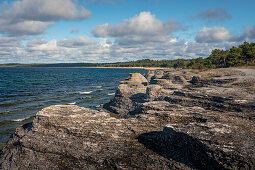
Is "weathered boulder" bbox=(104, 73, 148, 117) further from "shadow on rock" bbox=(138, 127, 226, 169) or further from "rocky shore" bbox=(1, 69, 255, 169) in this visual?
"shadow on rock" bbox=(138, 127, 226, 169)

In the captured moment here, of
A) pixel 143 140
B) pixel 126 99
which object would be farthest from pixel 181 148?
pixel 126 99

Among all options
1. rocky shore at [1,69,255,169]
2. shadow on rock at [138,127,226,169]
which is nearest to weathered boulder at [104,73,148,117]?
rocky shore at [1,69,255,169]

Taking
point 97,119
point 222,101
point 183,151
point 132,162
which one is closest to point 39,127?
point 97,119

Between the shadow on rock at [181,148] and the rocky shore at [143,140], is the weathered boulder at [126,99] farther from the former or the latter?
the shadow on rock at [181,148]

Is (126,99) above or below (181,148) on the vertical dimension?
below

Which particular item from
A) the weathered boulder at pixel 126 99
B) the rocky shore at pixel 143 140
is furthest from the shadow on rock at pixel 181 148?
the weathered boulder at pixel 126 99

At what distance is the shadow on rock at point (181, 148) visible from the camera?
22.7 feet

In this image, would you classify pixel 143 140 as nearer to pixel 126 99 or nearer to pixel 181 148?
pixel 181 148

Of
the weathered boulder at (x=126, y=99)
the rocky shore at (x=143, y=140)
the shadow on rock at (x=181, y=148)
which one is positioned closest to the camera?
the shadow on rock at (x=181, y=148)

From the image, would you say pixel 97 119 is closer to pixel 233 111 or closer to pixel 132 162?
A: pixel 132 162

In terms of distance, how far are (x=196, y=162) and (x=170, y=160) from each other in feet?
3.80

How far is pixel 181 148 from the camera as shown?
8016 mm

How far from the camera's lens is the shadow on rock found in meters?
6.91

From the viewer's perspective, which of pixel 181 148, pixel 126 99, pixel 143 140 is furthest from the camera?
pixel 126 99
